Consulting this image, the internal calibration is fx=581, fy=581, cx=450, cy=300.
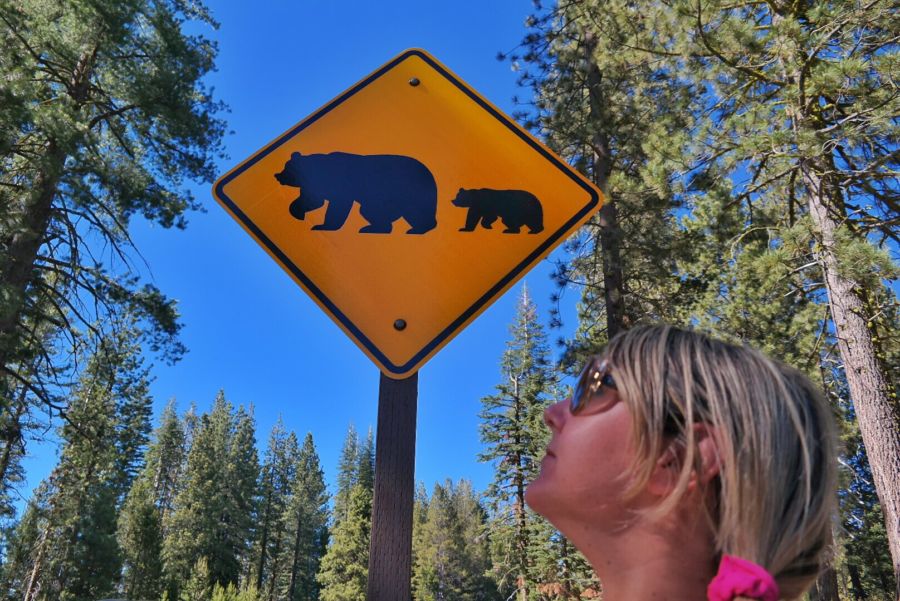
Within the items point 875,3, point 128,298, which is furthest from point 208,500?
point 875,3

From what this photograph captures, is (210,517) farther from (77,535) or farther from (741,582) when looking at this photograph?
(741,582)

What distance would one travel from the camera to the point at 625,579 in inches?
41.8

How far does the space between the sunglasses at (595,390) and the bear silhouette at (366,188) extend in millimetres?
826

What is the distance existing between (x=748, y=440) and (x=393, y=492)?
3.55ft

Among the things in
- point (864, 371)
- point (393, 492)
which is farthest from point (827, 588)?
point (393, 492)

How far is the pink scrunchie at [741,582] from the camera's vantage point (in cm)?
88

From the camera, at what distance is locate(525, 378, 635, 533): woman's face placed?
43.8 inches

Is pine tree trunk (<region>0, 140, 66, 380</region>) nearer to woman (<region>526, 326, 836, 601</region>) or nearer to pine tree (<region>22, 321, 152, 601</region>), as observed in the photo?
woman (<region>526, 326, 836, 601</region>)

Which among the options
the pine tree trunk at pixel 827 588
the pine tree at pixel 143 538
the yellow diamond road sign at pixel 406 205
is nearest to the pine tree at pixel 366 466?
the pine tree at pixel 143 538

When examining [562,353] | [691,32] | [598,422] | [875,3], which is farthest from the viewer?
[562,353]

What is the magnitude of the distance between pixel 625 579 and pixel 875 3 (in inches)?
337

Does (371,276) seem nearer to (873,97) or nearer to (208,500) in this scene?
(873,97)

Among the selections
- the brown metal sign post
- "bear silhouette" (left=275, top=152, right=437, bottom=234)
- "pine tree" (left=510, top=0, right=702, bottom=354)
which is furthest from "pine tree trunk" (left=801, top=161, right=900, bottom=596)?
the brown metal sign post

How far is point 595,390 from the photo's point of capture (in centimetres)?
127
